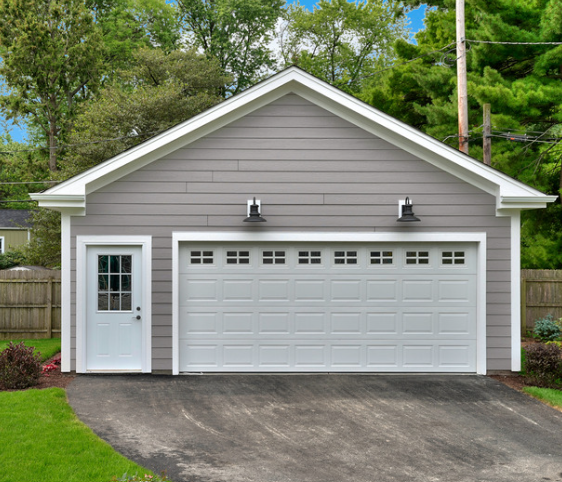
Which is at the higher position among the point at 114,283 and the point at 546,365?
the point at 114,283

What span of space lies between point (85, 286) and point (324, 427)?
15.7 feet

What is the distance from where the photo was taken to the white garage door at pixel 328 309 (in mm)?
9688

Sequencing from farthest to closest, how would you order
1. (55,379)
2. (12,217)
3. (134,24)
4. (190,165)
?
(12,217)
(134,24)
(190,165)
(55,379)

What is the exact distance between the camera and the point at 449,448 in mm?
6133

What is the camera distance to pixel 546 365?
8.95 m

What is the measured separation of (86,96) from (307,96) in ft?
78.0

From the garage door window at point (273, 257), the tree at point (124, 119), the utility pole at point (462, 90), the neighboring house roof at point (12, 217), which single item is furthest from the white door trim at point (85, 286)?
the neighboring house roof at point (12, 217)

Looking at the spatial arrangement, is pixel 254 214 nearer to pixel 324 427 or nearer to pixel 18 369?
pixel 324 427

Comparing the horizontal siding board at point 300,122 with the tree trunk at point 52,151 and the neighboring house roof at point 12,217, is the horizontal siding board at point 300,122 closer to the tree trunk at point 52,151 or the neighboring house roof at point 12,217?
the tree trunk at point 52,151

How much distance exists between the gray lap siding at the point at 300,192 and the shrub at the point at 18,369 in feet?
3.07

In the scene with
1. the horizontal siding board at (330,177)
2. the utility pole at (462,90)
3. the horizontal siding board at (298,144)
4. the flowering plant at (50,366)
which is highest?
the utility pole at (462,90)

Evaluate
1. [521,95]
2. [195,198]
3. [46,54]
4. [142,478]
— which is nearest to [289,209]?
[195,198]

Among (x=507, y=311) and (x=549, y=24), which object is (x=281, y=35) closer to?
(x=549, y=24)

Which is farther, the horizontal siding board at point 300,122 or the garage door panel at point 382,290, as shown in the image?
the garage door panel at point 382,290
